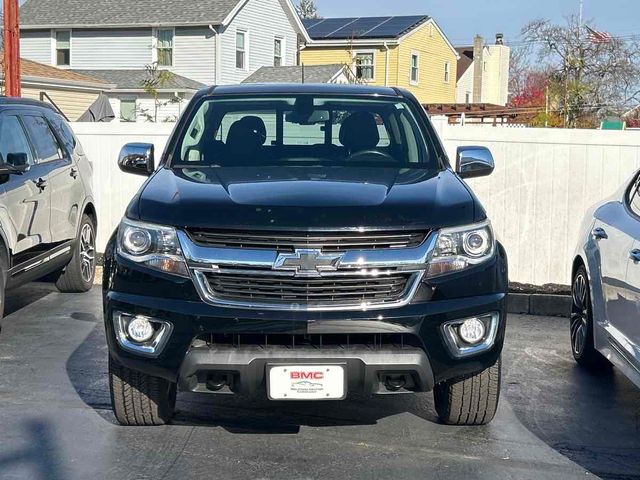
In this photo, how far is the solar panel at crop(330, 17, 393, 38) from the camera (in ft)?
145

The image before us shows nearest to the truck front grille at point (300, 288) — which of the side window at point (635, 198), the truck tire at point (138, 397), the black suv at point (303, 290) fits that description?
the black suv at point (303, 290)

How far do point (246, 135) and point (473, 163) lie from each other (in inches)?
54.7

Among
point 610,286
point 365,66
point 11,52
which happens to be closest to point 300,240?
point 610,286

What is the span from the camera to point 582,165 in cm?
1014

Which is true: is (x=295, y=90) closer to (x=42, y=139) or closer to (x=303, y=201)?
(x=303, y=201)

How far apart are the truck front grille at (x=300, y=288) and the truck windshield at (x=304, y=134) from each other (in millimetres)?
1289

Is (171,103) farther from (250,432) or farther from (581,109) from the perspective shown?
(250,432)

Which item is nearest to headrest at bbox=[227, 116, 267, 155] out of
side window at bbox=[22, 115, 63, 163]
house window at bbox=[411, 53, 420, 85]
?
side window at bbox=[22, 115, 63, 163]

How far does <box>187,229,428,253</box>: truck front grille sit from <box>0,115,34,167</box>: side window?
3.56 metres

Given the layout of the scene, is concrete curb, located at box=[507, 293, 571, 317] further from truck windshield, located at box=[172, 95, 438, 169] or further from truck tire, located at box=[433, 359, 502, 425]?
truck tire, located at box=[433, 359, 502, 425]

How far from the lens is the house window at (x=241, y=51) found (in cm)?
3641

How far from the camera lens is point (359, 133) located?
20.4ft

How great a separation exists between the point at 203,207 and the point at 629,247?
7.93ft

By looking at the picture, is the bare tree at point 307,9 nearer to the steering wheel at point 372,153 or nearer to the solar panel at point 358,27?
the solar panel at point 358,27
